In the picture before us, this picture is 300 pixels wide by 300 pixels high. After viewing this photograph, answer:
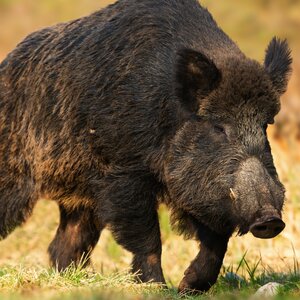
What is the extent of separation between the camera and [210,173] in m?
7.01

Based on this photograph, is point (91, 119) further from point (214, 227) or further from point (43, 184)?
point (214, 227)

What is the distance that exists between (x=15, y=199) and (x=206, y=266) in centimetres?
215

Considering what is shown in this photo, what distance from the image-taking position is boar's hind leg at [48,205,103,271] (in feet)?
28.9

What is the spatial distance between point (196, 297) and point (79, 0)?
104ft

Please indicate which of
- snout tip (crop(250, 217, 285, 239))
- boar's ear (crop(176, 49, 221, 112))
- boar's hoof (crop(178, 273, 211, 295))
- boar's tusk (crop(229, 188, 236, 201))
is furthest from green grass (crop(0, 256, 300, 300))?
boar's ear (crop(176, 49, 221, 112))

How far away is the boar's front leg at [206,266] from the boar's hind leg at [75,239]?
5.39 ft

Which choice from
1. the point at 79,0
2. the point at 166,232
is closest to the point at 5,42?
the point at 79,0

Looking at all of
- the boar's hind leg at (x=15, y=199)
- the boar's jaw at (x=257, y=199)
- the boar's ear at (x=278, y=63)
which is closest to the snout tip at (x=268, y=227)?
the boar's jaw at (x=257, y=199)

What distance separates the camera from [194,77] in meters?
7.21

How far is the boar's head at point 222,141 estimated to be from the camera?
682cm

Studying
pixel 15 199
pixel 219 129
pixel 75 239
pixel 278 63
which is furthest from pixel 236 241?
pixel 219 129

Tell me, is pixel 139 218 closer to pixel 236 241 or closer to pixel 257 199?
pixel 257 199

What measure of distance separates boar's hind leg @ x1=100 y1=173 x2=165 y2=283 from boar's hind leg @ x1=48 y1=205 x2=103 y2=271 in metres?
1.19

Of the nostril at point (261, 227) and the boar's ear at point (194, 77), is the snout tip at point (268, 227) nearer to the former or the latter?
the nostril at point (261, 227)
